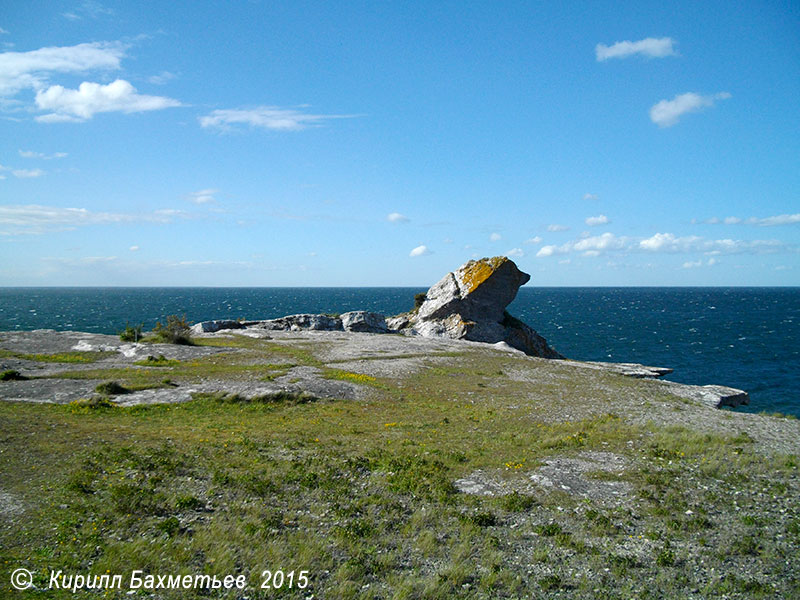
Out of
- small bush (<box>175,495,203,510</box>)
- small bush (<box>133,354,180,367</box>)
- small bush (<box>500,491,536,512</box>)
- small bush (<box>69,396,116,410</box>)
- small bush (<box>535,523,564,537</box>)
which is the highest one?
small bush (<box>133,354,180,367</box>)

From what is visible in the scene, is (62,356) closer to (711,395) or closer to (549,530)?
(549,530)

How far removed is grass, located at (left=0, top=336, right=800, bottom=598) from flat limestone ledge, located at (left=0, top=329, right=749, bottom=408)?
4109mm

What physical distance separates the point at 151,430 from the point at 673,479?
20706 mm

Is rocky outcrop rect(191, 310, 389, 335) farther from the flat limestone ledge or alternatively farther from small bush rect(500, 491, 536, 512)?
small bush rect(500, 491, 536, 512)

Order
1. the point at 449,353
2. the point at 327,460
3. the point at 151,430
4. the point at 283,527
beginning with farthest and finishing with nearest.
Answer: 1. the point at 449,353
2. the point at 151,430
3. the point at 327,460
4. the point at 283,527

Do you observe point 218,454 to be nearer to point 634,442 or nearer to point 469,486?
point 469,486

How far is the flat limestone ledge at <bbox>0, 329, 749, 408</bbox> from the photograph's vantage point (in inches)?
1147

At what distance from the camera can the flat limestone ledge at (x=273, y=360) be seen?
29125 millimetres

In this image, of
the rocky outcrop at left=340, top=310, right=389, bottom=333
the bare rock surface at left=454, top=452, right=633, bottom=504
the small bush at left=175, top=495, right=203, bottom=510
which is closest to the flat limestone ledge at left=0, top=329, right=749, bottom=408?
the rocky outcrop at left=340, top=310, right=389, bottom=333

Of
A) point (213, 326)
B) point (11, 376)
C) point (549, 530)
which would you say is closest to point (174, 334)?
point (213, 326)

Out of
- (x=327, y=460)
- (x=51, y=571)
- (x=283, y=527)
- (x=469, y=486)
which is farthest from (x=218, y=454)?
(x=469, y=486)

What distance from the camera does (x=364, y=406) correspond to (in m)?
29.2

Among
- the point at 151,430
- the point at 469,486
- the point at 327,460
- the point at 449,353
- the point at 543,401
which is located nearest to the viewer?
the point at 469,486

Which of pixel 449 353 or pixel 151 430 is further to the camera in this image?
pixel 449 353
